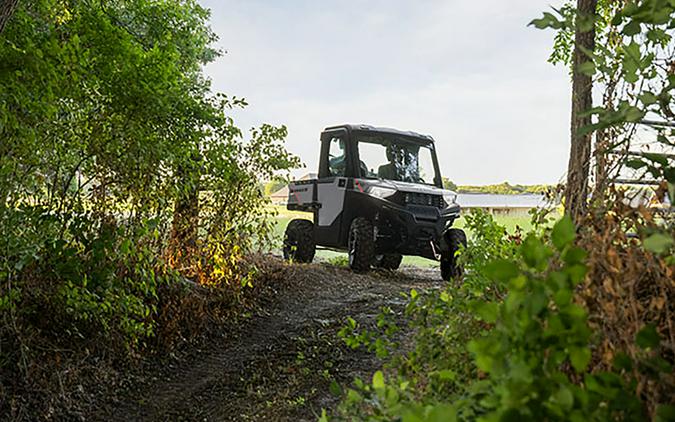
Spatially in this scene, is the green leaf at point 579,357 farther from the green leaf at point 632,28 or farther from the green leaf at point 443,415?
the green leaf at point 632,28

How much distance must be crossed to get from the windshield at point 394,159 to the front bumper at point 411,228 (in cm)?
79

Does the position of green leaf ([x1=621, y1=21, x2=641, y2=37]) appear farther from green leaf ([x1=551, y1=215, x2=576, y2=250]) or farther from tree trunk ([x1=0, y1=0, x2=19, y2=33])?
tree trunk ([x1=0, y1=0, x2=19, y2=33])

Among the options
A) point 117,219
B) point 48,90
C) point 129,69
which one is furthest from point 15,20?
point 117,219

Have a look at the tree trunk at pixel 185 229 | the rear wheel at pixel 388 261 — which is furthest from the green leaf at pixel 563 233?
the rear wheel at pixel 388 261

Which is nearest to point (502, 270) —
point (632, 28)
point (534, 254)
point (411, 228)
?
point (534, 254)

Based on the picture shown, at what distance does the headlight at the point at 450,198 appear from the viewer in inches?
339

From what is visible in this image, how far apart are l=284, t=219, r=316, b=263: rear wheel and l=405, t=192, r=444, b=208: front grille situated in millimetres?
1763

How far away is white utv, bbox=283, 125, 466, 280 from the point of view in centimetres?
833

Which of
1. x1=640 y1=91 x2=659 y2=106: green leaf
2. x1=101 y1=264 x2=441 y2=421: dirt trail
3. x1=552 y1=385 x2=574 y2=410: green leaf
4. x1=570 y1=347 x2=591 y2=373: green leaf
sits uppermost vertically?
x1=640 y1=91 x2=659 y2=106: green leaf

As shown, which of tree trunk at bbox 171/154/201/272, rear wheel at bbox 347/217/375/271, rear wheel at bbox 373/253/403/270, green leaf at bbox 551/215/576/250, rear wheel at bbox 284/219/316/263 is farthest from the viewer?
rear wheel at bbox 373/253/403/270

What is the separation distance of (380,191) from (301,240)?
1596 millimetres

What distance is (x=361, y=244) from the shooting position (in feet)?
27.5

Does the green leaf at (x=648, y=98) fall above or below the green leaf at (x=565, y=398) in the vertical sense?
above

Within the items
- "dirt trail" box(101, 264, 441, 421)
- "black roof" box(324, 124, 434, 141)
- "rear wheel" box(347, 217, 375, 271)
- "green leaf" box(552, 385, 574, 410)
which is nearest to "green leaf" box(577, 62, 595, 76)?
"green leaf" box(552, 385, 574, 410)
